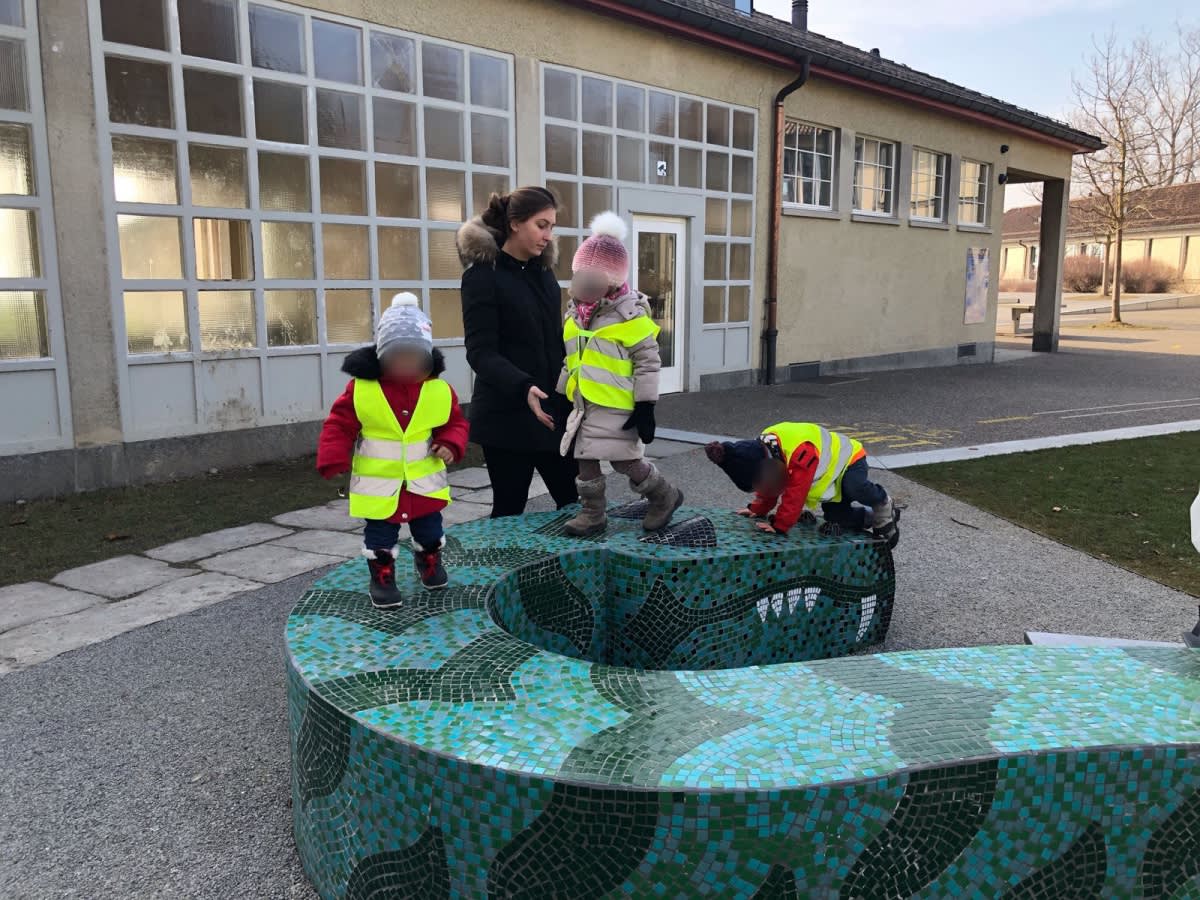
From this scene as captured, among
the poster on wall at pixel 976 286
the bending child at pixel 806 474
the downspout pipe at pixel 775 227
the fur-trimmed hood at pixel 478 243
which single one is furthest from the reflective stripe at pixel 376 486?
the poster on wall at pixel 976 286

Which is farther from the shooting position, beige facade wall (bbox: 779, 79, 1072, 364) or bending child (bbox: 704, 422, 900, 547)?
beige facade wall (bbox: 779, 79, 1072, 364)

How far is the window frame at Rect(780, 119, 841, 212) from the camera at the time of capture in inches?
554

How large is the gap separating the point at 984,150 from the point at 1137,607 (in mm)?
15781

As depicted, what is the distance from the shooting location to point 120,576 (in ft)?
16.4

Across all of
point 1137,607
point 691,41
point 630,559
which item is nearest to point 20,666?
point 630,559

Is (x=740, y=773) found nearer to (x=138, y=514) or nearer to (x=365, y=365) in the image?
(x=365, y=365)

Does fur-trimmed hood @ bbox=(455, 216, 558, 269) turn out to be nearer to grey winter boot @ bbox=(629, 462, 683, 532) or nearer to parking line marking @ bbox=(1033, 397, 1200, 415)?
grey winter boot @ bbox=(629, 462, 683, 532)

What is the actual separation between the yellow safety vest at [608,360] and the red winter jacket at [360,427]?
0.77 meters

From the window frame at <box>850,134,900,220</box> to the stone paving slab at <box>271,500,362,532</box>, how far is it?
11372 millimetres

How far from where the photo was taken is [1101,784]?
202 centimetres

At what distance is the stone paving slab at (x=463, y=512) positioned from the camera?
6188mm

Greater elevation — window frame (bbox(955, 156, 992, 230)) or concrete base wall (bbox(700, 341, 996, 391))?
window frame (bbox(955, 156, 992, 230))

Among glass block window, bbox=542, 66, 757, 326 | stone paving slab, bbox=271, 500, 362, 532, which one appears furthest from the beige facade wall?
stone paving slab, bbox=271, 500, 362, 532

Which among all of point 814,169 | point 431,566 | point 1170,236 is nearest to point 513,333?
point 431,566
